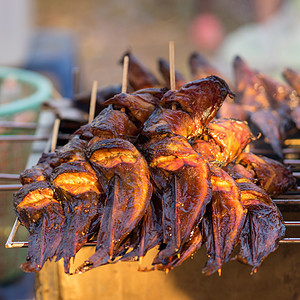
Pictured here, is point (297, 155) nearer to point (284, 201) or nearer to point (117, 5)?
point (284, 201)

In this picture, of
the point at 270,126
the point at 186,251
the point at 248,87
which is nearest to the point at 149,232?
the point at 186,251

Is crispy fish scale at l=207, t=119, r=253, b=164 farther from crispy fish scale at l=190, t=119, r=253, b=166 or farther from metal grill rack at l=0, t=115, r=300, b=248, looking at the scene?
metal grill rack at l=0, t=115, r=300, b=248

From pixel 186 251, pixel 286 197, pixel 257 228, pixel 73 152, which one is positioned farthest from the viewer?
pixel 286 197

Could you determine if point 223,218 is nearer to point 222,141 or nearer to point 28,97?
point 222,141

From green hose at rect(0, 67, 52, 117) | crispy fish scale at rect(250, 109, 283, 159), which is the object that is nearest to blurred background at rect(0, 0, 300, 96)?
green hose at rect(0, 67, 52, 117)

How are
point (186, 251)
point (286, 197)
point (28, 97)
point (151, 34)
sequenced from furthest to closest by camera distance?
point (151, 34) → point (28, 97) → point (286, 197) → point (186, 251)

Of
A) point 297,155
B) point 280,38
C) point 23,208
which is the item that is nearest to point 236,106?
point 297,155

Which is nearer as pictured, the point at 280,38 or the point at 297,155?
the point at 297,155
